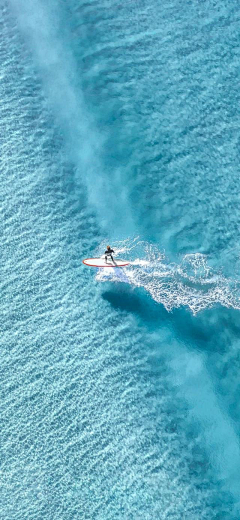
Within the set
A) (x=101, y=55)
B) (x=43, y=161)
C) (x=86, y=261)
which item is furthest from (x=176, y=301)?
(x=101, y=55)

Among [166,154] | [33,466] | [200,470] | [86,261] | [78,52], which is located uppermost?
[78,52]

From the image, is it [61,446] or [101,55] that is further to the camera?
[101,55]

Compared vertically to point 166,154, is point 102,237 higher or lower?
lower

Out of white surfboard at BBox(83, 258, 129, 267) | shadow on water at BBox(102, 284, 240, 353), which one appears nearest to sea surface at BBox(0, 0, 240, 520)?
shadow on water at BBox(102, 284, 240, 353)

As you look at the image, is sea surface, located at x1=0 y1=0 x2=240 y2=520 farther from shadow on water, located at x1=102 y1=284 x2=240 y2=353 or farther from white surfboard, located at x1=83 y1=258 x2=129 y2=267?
white surfboard, located at x1=83 y1=258 x2=129 y2=267

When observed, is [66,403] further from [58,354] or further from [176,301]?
[176,301]

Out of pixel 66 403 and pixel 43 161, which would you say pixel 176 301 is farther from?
pixel 43 161

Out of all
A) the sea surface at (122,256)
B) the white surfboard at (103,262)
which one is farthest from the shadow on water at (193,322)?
the white surfboard at (103,262)
